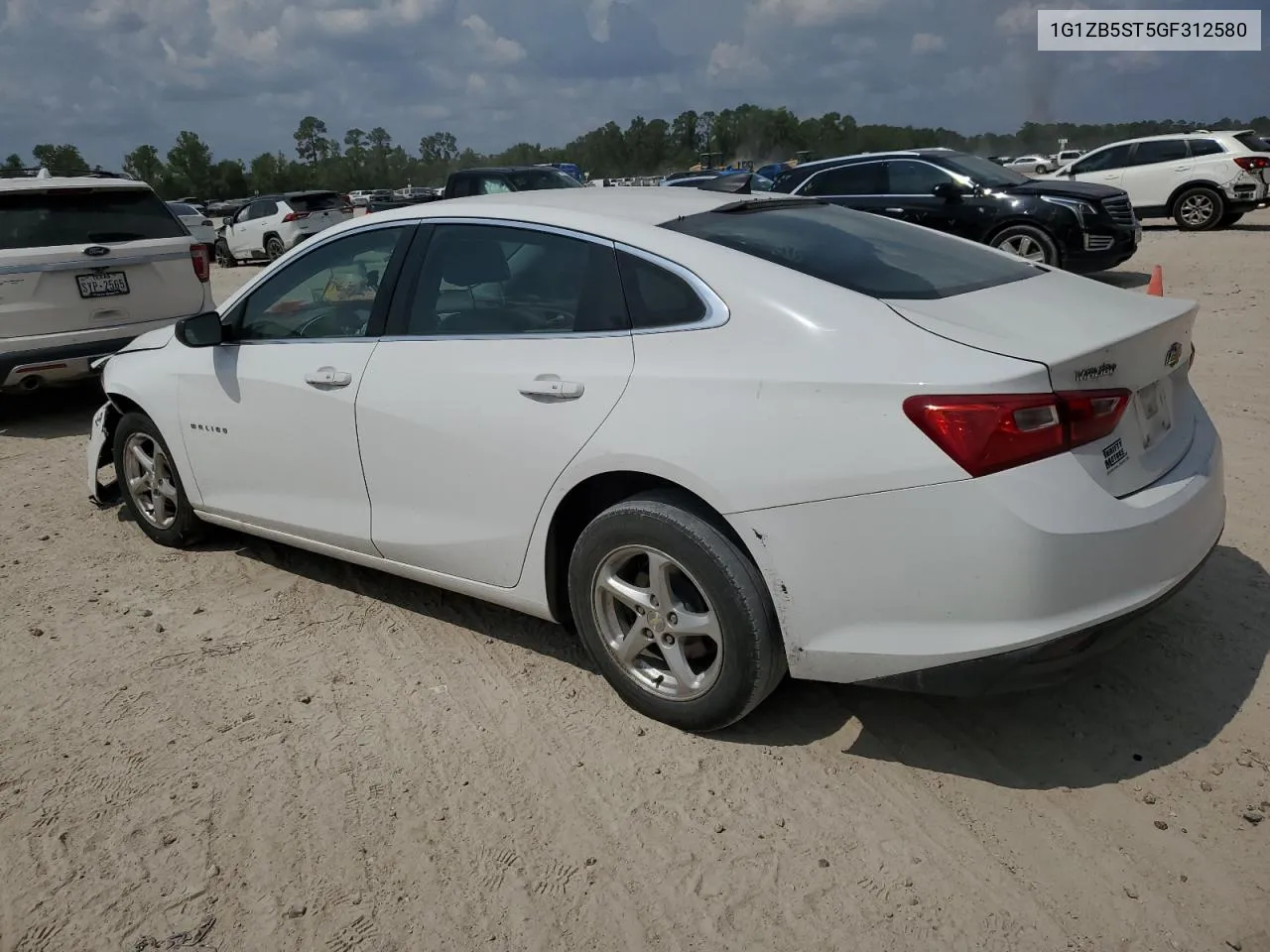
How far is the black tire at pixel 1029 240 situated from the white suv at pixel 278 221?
1632 centimetres

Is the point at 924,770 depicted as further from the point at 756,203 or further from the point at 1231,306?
the point at 1231,306

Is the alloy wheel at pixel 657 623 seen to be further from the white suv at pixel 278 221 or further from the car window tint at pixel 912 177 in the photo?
the white suv at pixel 278 221

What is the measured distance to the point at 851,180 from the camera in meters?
12.4

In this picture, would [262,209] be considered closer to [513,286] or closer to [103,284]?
[103,284]

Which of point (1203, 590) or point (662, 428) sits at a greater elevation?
point (662, 428)

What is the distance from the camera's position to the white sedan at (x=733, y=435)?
101 inches

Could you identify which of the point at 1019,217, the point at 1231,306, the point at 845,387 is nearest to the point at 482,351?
the point at 845,387

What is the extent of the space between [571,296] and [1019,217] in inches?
367

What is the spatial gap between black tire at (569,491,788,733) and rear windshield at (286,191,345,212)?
22497mm

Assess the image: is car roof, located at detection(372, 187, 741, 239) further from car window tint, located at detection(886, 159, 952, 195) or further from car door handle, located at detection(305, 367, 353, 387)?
car window tint, located at detection(886, 159, 952, 195)

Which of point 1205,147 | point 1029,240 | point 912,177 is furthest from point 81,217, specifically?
point 1205,147

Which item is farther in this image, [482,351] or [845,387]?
[482,351]

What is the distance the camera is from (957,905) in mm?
2469

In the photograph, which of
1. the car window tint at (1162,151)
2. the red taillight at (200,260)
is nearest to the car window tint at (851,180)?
the red taillight at (200,260)
